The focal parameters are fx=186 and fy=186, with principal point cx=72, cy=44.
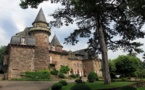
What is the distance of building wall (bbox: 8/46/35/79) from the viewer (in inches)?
1606

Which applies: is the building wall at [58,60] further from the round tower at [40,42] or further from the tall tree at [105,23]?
the tall tree at [105,23]

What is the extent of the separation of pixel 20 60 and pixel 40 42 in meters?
6.33

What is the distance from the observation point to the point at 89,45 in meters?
26.1

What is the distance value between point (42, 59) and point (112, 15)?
85.1 feet

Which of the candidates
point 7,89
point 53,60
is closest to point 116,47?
point 7,89

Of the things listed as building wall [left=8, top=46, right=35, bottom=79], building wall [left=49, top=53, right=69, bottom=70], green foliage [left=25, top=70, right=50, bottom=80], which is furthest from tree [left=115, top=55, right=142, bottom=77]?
building wall [left=8, top=46, right=35, bottom=79]

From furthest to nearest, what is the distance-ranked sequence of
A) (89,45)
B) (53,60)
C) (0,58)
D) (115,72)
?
1. (0,58)
2. (53,60)
3. (115,72)
4. (89,45)

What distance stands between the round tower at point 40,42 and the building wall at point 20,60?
1249 millimetres

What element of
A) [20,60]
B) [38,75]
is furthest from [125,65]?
[20,60]

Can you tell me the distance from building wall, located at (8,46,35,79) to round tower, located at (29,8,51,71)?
1.25 meters

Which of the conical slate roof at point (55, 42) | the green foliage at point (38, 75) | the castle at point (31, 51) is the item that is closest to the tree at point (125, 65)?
the green foliage at point (38, 75)

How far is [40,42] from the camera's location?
147 feet

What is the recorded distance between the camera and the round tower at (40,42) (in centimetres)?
4369

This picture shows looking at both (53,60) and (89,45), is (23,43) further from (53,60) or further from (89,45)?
(89,45)
